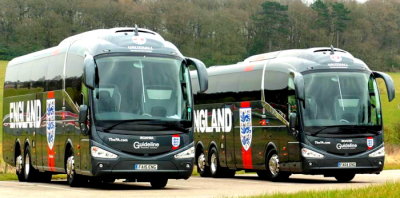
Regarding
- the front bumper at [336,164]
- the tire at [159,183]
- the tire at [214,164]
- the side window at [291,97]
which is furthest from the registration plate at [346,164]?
the tire at [214,164]

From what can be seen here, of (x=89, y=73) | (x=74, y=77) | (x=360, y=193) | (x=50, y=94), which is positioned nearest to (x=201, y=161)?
(x=50, y=94)

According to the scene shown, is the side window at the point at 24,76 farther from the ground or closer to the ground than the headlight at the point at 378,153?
farther from the ground

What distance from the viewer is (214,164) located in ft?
118

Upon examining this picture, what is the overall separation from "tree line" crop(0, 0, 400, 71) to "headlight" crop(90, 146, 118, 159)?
275 feet

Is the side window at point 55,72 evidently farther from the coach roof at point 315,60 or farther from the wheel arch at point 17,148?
the coach roof at point 315,60

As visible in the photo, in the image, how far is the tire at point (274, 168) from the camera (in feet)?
100

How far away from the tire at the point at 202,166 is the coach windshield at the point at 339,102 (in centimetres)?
806

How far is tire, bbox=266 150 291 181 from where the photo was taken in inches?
1201

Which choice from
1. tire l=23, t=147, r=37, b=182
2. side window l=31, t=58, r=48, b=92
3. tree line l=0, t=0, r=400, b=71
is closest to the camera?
side window l=31, t=58, r=48, b=92

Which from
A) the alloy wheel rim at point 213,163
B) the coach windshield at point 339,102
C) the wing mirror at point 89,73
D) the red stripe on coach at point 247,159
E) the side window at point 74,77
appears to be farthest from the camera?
the alloy wheel rim at point 213,163

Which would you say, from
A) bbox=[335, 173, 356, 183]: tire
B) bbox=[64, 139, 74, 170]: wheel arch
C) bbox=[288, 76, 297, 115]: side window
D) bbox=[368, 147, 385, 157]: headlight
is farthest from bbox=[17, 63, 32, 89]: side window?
bbox=[368, 147, 385, 157]: headlight

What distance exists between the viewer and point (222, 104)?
35.2m

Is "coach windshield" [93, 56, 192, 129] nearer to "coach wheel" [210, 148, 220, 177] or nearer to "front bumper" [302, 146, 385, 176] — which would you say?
"front bumper" [302, 146, 385, 176]

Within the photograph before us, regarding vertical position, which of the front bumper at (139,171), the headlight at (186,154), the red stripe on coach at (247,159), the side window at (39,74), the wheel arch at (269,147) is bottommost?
the red stripe on coach at (247,159)
